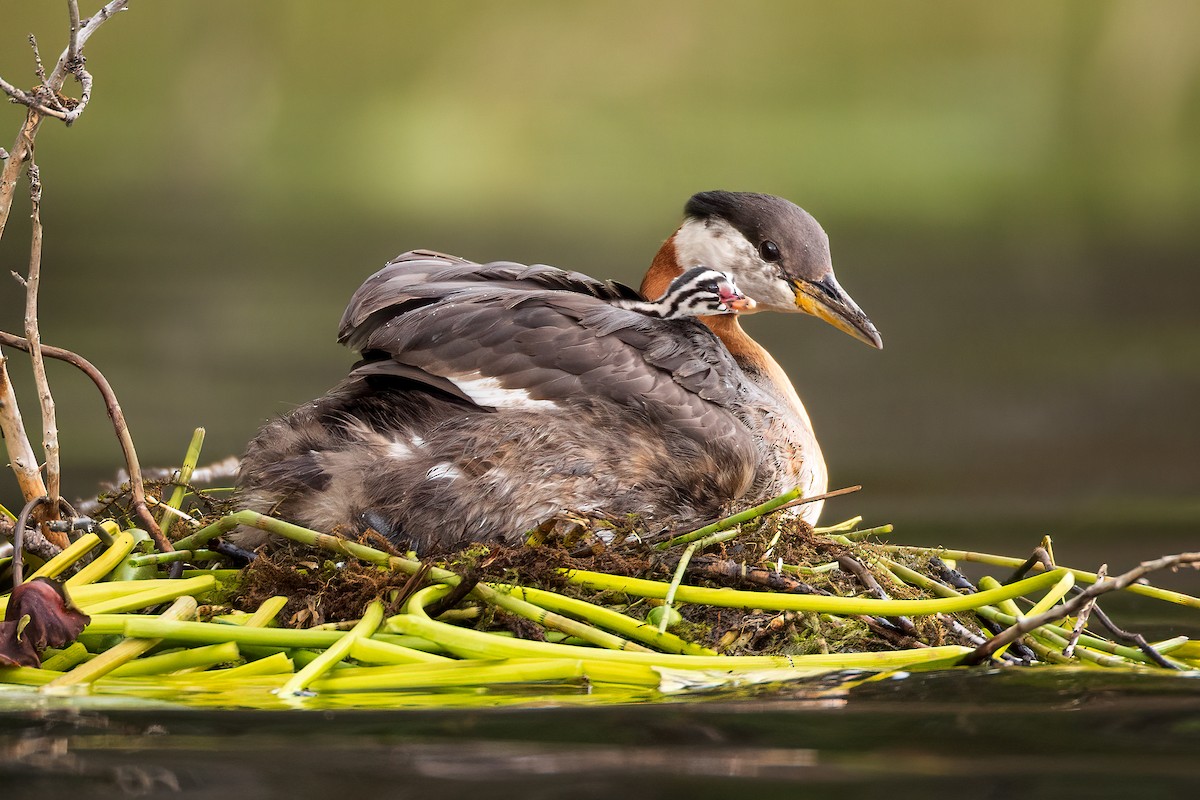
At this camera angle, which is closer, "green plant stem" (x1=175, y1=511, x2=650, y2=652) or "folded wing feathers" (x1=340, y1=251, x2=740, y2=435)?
"green plant stem" (x1=175, y1=511, x2=650, y2=652)

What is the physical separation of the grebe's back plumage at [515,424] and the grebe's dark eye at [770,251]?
17.4 inches

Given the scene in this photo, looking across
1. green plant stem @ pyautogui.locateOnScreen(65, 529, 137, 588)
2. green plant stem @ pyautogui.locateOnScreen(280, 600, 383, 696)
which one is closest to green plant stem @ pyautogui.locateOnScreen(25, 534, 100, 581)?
green plant stem @ pyautogui.locateOnScreen(65, 529, 137, 588)

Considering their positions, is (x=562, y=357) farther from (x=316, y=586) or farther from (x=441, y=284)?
(x=316, y=586)

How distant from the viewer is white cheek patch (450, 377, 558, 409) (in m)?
2.81

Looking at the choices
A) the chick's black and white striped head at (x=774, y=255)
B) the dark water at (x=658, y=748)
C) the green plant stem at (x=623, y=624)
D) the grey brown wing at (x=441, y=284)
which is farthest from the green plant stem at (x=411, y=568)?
the chick's black and white striped head at (x=774, y=255)

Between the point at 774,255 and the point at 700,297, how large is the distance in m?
0.55

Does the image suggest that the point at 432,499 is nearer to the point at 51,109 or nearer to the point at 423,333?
the point at 423,333

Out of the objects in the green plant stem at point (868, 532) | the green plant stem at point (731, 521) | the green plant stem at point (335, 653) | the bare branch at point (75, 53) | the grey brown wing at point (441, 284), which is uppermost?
the bare branch at point (75, 53)

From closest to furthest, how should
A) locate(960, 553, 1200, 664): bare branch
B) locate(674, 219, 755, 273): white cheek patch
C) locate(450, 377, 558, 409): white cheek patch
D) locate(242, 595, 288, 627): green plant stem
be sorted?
locate(960, 553, 1200, 664): bare branch < locate(242, 595, 288, 627): green plant stem < locate(450, 377, 558, 409): white cheek patch < locate(674, 219, 755, 273): white cheek patch

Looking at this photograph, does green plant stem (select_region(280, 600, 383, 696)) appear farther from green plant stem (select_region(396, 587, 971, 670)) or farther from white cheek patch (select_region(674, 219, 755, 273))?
white cheek patch (select_region(674, 219, 755, 273))

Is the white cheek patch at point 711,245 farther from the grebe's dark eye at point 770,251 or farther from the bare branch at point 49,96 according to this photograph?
the bare branch at point 49,96

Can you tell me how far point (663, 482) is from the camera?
2.77 m

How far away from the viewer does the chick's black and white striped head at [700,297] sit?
3.02 m

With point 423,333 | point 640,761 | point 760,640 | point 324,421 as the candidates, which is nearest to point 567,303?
point 423,333
